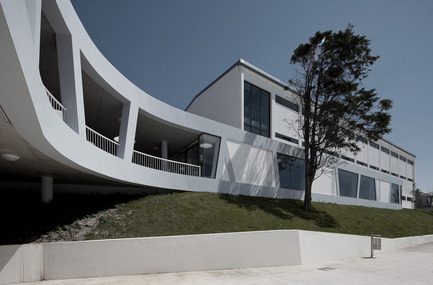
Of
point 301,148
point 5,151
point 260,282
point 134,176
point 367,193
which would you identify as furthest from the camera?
point 367,193

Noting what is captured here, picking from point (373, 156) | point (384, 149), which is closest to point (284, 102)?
point (373, 156)

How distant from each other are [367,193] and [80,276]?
1264 inches

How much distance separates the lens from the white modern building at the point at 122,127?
198 inches

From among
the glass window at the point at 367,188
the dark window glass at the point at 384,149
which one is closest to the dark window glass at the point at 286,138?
the glass window at the point at 367,188

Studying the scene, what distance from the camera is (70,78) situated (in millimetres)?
8703

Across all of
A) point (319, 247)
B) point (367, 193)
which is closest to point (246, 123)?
point (319, 247)

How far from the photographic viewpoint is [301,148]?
901 inches

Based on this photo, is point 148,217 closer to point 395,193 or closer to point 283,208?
point 283,208

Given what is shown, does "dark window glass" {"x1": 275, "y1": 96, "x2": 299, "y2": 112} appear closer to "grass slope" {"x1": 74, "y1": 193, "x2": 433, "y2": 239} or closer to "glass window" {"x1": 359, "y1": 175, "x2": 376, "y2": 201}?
"grass slope" {"x1": 74, "y1": 193, "x2": 433, "y2": 239}

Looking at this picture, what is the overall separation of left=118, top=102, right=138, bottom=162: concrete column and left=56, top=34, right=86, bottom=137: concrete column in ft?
12.3

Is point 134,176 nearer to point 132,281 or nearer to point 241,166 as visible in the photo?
point 132,281

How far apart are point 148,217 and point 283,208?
9.33 m

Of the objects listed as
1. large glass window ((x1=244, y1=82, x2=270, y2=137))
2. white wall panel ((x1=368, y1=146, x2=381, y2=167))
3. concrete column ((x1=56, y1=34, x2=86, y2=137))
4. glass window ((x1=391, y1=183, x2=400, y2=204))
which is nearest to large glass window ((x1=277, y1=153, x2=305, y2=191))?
large glass window ((x1=244, y1=82, x2=270, y2=137))

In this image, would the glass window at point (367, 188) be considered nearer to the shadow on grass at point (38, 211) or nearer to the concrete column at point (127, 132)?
the shadow on grass at point (38, 211)
